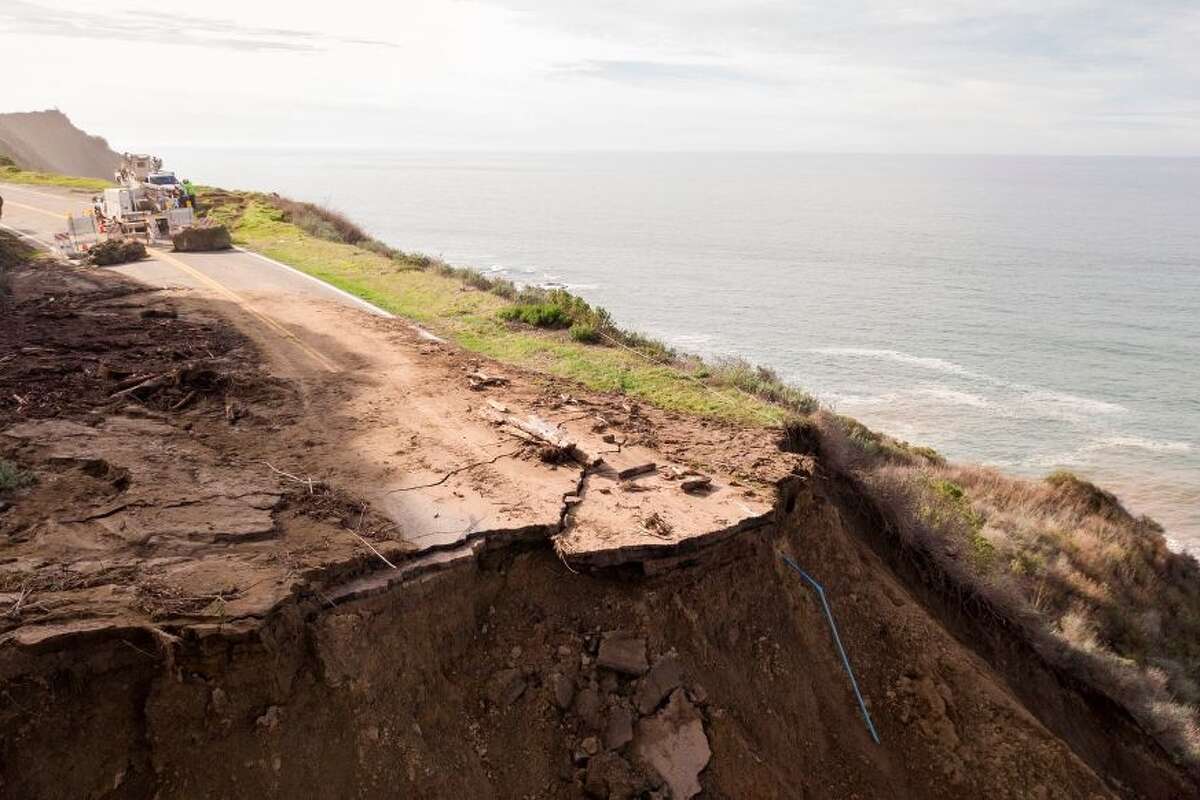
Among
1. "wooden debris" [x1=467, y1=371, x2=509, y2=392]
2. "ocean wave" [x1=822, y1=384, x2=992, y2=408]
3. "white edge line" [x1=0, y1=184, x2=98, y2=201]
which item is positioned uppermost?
"white edge line" [x1=0, y1=184, x2=98, y2=201]

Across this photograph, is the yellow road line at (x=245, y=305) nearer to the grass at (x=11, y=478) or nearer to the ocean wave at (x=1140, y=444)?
the grass at (x=11, y=478)

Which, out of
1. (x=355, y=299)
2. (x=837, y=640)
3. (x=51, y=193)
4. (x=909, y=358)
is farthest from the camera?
(x=909, y=358)

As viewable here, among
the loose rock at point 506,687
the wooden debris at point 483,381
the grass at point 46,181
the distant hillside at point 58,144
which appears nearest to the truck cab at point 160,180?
the grass at point 46,181

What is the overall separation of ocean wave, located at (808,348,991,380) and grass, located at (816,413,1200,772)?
646 inches

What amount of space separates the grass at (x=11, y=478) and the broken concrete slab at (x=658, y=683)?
21.1 ft

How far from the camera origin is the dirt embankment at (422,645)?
234 inches

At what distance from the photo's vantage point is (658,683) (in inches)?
299

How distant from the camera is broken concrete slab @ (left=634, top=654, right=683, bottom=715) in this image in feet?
24.5

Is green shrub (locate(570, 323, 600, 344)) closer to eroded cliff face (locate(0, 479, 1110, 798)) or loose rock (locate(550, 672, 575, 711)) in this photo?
eroded cliff face (locate(0, 479, 1110, 798))

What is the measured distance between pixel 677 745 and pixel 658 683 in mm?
571

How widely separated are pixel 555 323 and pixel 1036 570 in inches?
403

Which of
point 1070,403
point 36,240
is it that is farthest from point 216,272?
point 1070,403

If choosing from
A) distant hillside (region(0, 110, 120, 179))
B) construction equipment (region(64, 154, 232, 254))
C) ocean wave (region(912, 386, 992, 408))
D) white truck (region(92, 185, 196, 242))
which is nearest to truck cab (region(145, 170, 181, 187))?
construction equipment (region(64, 154, 232, 254))

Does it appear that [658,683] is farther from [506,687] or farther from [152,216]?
[152,216]
